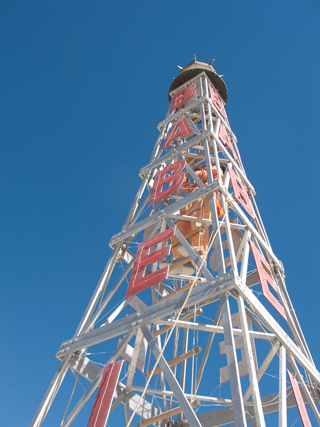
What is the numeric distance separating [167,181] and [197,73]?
8.92 metres

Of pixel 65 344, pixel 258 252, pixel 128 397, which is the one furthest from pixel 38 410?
pixel 258 252

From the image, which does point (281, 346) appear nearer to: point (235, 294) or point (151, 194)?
point (235, 294)

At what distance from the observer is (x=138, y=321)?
7.26 metres

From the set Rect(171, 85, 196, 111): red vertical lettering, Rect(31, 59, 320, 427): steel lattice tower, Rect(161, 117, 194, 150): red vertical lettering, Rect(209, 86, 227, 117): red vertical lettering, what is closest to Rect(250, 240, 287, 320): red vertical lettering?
Rect(31, 59, 320, 427): steel lattice tower

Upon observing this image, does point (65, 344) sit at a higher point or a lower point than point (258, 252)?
lower

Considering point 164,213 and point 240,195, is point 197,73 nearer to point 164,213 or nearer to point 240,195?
point 240,195

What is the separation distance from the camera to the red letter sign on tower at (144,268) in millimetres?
8156

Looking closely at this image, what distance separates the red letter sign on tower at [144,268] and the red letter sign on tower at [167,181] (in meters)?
2.09

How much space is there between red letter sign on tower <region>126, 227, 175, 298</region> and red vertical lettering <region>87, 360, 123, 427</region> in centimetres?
178

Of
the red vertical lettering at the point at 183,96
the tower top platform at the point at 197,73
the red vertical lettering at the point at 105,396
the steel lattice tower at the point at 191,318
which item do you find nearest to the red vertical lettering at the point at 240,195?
the steel lattice tower at the point at 191,318

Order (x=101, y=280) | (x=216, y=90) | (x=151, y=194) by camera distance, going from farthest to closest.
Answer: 1. (x=216, y=90)
2. (x=151, y=194)
3. (x=101, y=280)

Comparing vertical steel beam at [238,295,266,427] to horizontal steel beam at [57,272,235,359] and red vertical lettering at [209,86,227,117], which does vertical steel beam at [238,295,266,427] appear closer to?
horizontal steel beam at [57,272,235,359]

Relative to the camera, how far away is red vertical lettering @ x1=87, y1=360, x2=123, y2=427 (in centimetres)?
634

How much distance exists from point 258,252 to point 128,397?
4.42 m
